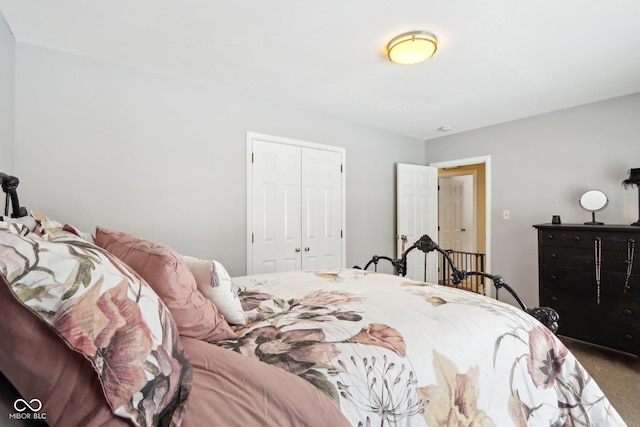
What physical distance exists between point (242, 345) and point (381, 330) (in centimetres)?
49

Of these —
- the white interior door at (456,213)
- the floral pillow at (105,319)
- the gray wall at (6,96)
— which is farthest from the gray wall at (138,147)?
the white interior door at (456,213)

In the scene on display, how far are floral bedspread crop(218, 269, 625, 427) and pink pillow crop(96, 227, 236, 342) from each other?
0.27 feet

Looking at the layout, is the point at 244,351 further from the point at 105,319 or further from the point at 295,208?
the point at 295,208

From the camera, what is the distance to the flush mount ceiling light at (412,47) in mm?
1989

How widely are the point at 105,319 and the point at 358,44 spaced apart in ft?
7.14

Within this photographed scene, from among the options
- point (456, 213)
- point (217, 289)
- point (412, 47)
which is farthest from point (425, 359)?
point (456, 213)

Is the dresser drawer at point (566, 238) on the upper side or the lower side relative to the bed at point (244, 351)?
upper

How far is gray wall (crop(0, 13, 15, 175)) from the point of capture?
1.81 metres

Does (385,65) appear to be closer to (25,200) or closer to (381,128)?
(381,128)

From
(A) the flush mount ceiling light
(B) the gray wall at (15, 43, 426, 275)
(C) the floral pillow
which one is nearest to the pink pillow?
Answer: (C) the floral pillow

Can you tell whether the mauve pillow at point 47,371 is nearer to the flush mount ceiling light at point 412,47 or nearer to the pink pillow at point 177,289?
the pink pillow at point 177,289

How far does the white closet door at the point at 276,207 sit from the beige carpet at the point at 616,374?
2690mm

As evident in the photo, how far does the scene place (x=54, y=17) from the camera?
6.05ft

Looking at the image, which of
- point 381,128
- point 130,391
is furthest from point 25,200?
point 381,128
